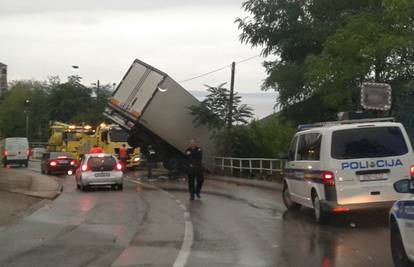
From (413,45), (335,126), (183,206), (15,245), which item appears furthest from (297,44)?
(15,245)

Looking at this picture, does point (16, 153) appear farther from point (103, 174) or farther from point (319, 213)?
point (319, 213)

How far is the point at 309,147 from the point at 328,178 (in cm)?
152

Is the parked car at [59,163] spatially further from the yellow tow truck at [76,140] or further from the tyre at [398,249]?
the tyre at [398,249]

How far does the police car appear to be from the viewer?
730cm

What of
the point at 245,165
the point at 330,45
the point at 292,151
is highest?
the point at 330,45

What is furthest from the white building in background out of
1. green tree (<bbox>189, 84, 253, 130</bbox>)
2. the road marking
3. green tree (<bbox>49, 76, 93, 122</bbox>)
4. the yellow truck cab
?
the road marking

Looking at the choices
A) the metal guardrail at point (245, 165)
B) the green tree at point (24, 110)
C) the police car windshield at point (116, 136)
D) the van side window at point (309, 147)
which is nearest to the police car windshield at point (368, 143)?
the van side window at point (309, 147)

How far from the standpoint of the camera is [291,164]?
15180mm

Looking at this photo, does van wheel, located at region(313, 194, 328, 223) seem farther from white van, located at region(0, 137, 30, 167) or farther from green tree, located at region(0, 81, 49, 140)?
green tree, located at region(0, 81, 49, 140)

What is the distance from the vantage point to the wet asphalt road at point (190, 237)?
9078mm

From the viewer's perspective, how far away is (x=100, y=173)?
23.7 metres

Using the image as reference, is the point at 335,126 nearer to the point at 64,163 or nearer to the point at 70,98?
the point at 64,163

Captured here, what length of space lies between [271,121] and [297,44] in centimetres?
934

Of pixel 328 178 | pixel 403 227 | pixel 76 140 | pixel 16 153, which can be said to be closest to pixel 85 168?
pixel 328 178
